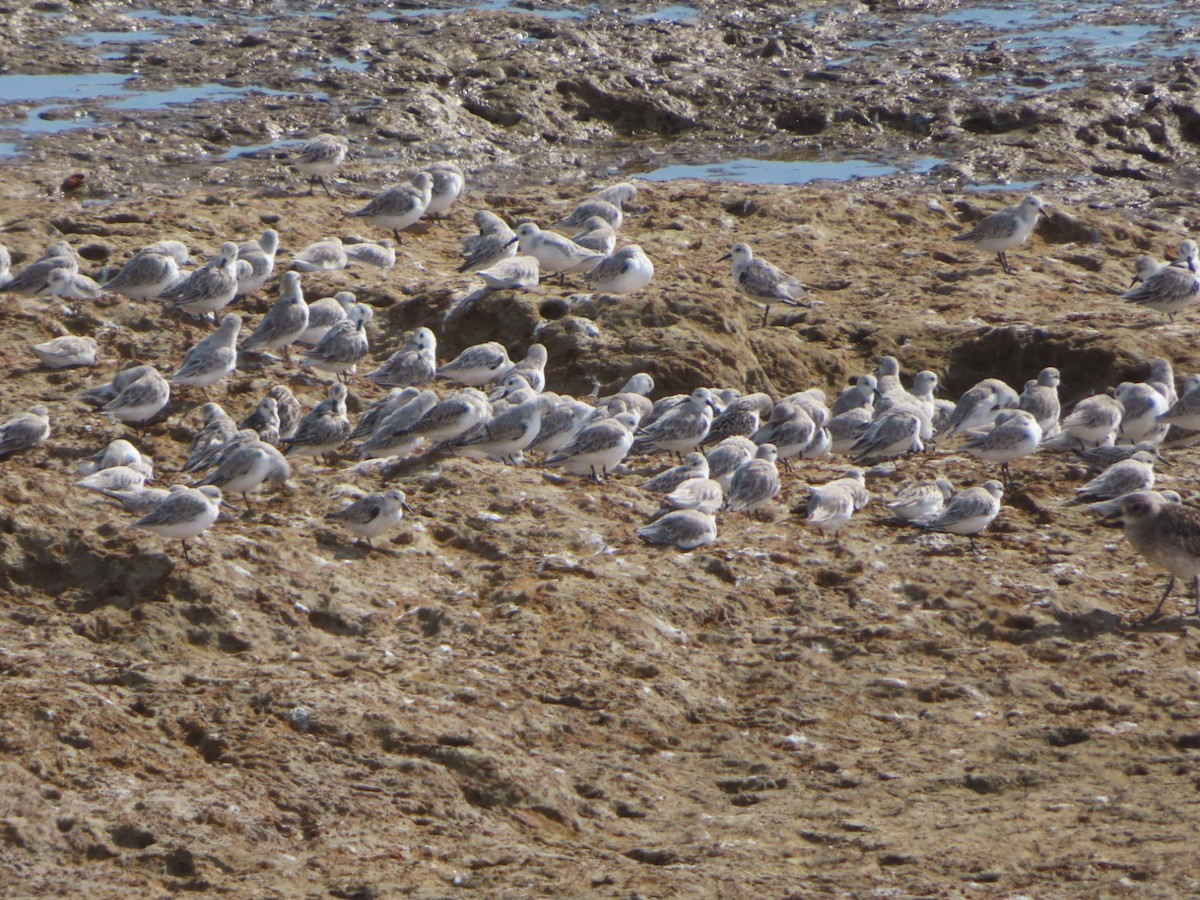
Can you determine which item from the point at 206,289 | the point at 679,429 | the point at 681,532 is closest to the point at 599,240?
the point at 679,429

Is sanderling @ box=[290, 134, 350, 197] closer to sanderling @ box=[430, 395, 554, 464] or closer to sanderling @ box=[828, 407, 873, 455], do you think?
sanderling @ box=[430, 395, 554, 464]

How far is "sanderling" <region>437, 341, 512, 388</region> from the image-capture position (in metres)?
11.4

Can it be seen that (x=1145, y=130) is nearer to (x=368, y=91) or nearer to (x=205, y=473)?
(x=368, y=91)

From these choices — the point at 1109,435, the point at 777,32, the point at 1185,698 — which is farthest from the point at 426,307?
the point at 777,32

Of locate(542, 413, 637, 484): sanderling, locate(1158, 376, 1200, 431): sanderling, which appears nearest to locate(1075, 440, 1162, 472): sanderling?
locate(1158, 376, 1200, 431): sanderling

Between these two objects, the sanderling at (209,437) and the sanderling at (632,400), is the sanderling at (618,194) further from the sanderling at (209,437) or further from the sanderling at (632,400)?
the sanderling at (209,437)

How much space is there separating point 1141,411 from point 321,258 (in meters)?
6.30

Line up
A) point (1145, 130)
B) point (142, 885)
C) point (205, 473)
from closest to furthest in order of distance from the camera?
point (142, 885) → point (205, 473) → point (1145, 130)

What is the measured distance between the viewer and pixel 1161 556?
865 centimetres

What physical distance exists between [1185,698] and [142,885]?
184 inches

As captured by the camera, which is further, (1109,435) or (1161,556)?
(1109,435)

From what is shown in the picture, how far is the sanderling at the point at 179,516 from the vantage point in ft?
26.4

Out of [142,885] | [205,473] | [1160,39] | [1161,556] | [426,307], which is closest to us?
[142,885]

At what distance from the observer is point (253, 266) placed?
40.3 ft
